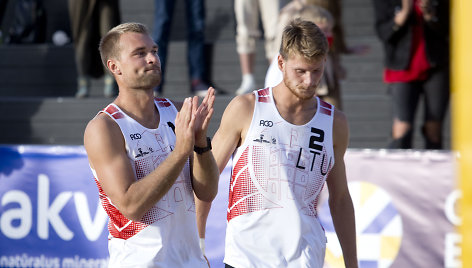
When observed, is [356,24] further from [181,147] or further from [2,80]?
[181,147]

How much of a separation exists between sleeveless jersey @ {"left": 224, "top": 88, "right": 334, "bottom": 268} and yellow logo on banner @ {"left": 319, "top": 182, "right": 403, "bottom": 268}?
242 centimetres

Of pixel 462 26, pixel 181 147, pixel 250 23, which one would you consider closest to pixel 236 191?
Answer: pixel 181 147

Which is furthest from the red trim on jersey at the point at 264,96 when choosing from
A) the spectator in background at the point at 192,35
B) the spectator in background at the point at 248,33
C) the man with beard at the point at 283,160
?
the spectator in background at the point at 192,35

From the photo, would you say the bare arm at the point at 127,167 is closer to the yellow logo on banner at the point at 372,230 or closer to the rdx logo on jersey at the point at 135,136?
the rdx logo on jersey at the point at 135,136

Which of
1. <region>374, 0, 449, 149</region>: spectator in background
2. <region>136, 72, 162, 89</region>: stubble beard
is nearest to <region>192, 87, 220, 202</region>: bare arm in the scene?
<region>136, 72, 162, 89</region>: stubble beard

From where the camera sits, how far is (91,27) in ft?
30.1

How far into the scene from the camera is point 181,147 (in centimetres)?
346

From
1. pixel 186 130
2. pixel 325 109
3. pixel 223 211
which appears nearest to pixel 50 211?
pixel 223 211

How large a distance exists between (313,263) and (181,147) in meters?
1.07

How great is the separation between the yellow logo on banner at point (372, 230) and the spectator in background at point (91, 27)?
3.71 metres

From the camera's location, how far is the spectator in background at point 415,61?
25.6ft

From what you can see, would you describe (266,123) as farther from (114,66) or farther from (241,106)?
(114,66)

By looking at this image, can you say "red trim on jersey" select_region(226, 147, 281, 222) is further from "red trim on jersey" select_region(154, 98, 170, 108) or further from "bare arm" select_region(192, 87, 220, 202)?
"red trim on jersey" select_region(154, 98, 170, 108)

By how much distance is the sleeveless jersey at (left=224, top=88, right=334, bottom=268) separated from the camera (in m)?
4.07
